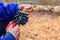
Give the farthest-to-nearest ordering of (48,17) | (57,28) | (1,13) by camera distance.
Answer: (48,17) < (57,28) < (1,13)

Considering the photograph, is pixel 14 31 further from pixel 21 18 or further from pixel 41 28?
pixel 41 28

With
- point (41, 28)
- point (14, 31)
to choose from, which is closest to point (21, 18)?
point (14, 31)

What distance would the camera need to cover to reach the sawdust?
2.80 meters

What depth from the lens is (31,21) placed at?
3219mm

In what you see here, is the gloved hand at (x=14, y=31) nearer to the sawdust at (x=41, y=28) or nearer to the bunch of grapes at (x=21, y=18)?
the bunch of grapes at (x=21, y=18)

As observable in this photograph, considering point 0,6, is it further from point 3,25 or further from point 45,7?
point 45,7

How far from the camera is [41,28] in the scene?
3.03 meters

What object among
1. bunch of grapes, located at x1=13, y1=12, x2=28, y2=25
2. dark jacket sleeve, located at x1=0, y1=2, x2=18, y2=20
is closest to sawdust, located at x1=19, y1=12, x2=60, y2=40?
dark jacket sleeve, located at x1=0, y1=2, x2=18, y2=20

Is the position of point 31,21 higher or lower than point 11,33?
lower

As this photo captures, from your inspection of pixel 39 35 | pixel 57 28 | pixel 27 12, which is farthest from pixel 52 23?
pixel 27 12

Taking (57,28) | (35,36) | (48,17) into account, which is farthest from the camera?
(48,17)

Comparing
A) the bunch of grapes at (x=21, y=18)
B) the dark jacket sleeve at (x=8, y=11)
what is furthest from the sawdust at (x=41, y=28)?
the bunch of grapes at (x=21, y=18)

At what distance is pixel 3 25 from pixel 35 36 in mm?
1217

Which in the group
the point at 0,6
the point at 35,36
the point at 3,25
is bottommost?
the point at 35,36
